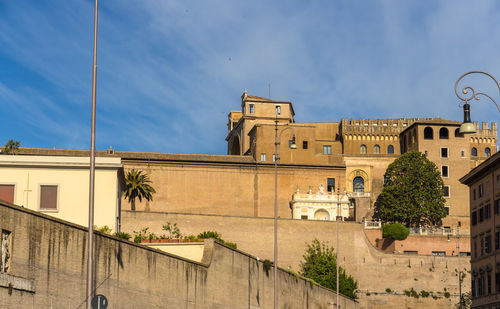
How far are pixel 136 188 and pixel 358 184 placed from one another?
35.1 meters

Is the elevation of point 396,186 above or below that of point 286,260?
above

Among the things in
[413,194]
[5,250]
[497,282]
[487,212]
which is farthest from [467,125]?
[413,194]

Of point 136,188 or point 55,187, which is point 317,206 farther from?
point 55,187

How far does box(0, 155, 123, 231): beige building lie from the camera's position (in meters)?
42.1

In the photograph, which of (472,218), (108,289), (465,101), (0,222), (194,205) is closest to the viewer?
(0,222)

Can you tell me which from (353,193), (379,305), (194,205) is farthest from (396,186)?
(194,205)

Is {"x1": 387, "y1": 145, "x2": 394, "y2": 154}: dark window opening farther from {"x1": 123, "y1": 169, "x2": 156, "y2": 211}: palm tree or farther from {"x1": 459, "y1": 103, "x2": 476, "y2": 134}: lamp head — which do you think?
{"x1": 459, "y1": 103, "x2": 476, "y2": 134}: lamp head

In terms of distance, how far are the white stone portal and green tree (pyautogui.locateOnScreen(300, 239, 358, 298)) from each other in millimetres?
10147

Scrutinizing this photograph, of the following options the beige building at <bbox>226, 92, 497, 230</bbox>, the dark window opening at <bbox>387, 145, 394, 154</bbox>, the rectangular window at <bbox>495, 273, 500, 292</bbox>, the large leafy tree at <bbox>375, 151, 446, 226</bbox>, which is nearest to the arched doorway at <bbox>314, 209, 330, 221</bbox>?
the beige building at <bbox>226, 92, 497, 230</bbox>

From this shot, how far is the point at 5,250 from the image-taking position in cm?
2627

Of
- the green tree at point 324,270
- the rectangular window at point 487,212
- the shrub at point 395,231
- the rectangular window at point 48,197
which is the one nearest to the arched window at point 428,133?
the shrub at point 395,231

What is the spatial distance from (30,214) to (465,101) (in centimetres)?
1573

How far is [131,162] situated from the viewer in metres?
98.6

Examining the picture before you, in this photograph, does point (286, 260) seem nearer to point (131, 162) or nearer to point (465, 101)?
point (131, 162)
